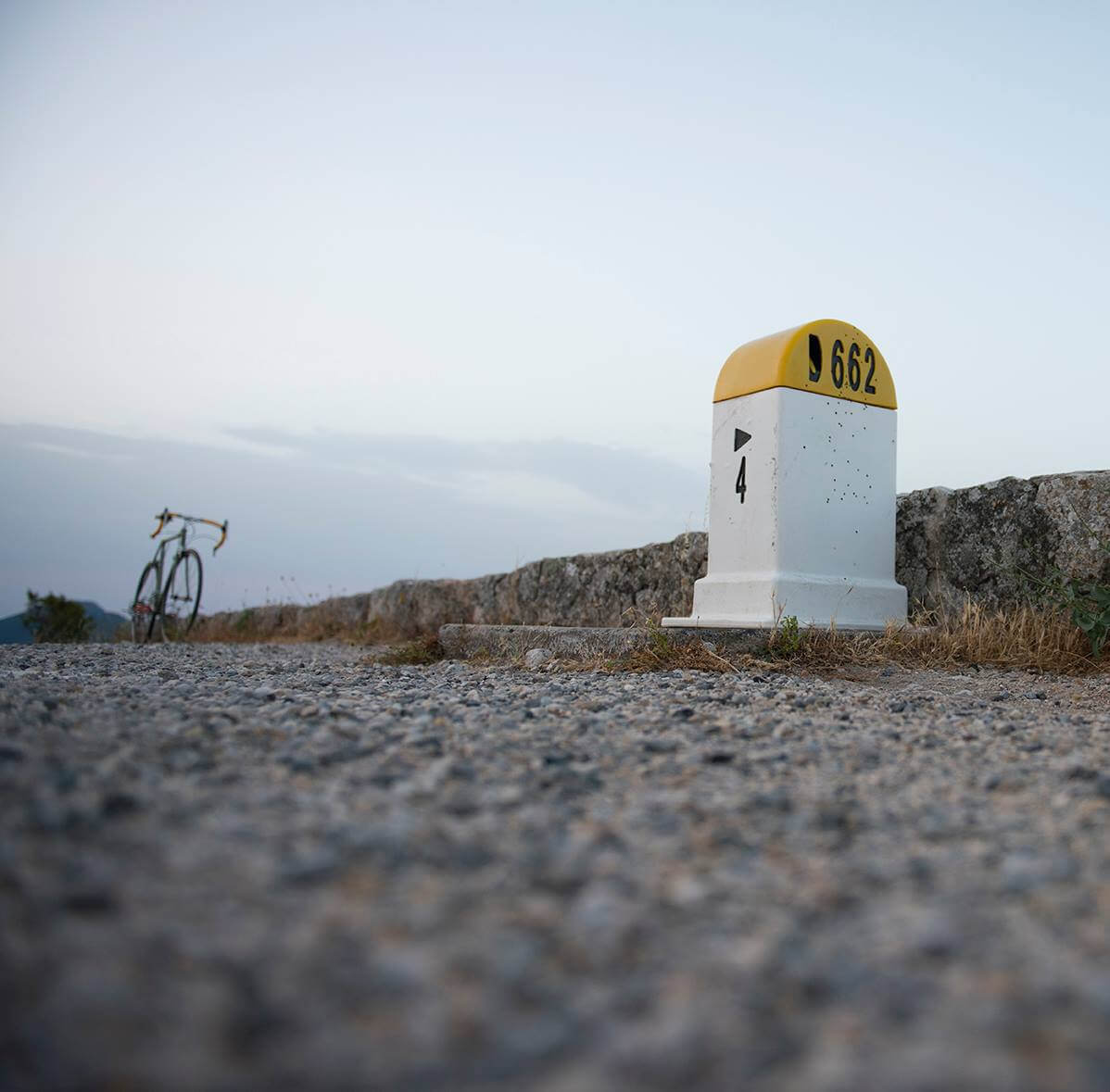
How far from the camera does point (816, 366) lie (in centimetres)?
517

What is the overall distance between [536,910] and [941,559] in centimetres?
475

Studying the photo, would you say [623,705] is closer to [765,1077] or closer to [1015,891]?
[1015,891]

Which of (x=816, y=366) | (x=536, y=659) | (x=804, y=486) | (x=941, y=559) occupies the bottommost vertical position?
(x=536, y=659)

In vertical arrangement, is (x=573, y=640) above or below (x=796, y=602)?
below

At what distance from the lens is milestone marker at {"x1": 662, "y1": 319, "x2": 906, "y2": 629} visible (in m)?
5.00

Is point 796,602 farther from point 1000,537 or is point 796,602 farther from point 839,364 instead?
point 839,364

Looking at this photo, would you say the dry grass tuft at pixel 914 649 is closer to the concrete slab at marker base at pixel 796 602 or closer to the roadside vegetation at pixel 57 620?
the concrete slab at marker base at pixel 796 602

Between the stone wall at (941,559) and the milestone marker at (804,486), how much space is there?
283 millimetres

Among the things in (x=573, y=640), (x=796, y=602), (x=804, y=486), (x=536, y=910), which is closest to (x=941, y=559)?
(x=804, y=486)

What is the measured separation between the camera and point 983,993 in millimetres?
1141

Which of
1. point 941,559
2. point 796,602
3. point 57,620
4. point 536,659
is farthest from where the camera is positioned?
point 57,620

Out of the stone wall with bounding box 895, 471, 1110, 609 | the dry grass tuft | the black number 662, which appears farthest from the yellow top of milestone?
the dry grass tuft

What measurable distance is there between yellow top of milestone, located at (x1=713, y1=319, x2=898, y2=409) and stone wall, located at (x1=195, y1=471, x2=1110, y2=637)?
2.53 ft

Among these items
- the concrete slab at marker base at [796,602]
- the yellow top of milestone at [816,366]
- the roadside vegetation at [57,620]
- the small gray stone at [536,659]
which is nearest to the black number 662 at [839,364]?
the yellow top of milestone at [816,366]
